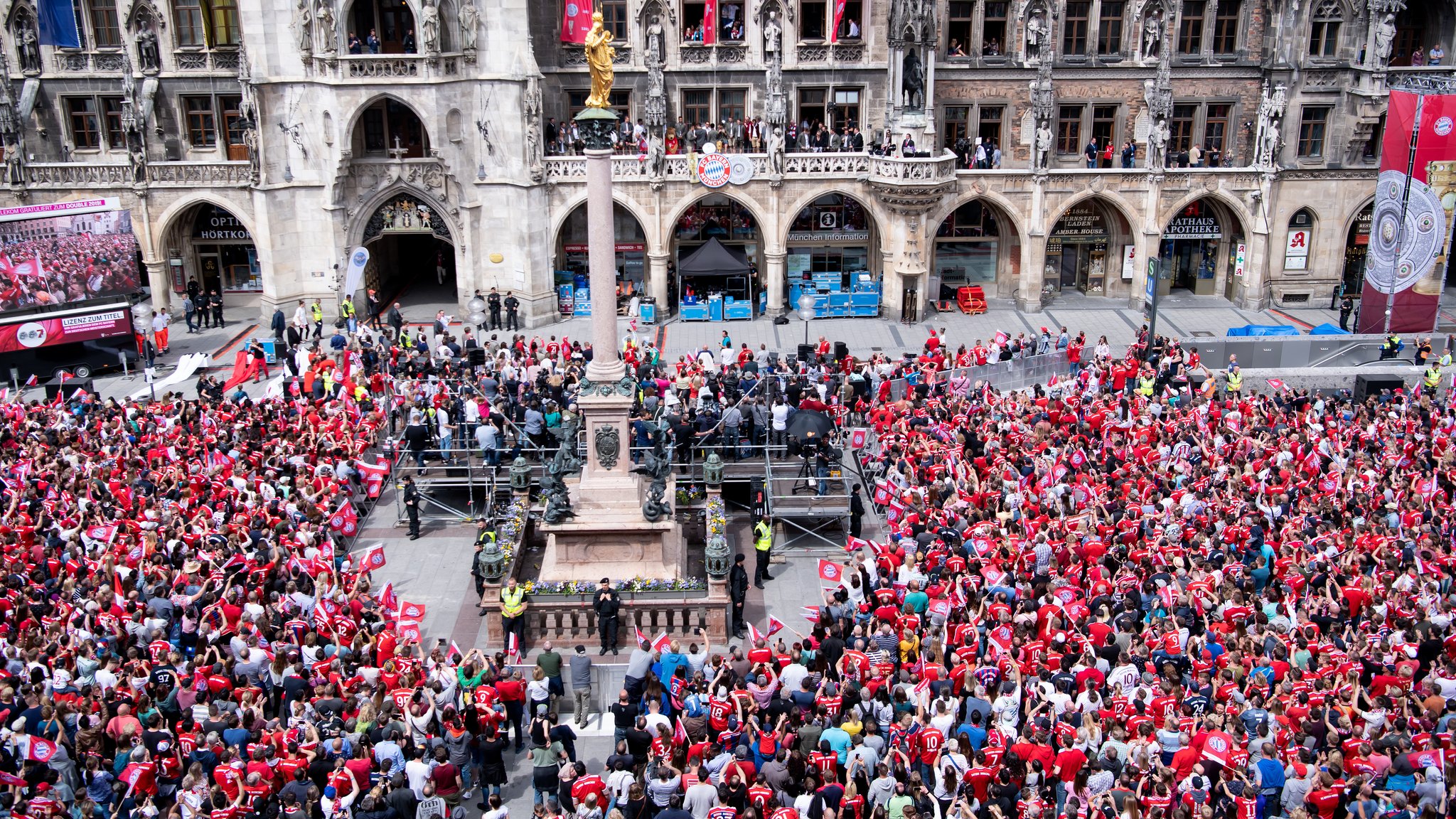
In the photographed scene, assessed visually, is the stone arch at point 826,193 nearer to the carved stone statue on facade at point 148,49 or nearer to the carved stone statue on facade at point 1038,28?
the carved stone statue on facade at point 1038,28

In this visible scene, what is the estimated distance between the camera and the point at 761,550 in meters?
24.9

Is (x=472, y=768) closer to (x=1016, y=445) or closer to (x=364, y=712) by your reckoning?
(x=364, y=712)

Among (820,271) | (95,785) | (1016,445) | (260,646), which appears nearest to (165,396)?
(260,646)

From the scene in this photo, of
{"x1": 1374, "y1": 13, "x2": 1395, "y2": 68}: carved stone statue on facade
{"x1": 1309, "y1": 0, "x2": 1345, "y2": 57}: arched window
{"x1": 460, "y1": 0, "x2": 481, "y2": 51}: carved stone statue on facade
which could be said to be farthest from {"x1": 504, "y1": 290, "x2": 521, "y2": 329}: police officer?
{"x1": 1374, "y1": 13, "x2": 1395, "y2": 68}: carved stone statue on facade

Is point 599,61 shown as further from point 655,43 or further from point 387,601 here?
point 655,43

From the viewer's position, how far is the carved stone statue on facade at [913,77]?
144 ft

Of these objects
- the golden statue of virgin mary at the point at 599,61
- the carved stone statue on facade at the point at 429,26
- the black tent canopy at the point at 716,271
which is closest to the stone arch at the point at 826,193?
the black tent canopy at the point at 716,271

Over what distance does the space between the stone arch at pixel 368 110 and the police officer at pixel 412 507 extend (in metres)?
19.5

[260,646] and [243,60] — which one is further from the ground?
[243,60]

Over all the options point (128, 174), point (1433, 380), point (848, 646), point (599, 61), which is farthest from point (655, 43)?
point (848, 646)

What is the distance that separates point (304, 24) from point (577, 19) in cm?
918

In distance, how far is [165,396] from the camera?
3222 cm

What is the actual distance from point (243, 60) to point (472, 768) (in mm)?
32751

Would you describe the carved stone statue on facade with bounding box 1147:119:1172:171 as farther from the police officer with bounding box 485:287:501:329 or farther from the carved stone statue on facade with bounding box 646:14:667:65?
the police officer with bounding box 485:287:501:329
